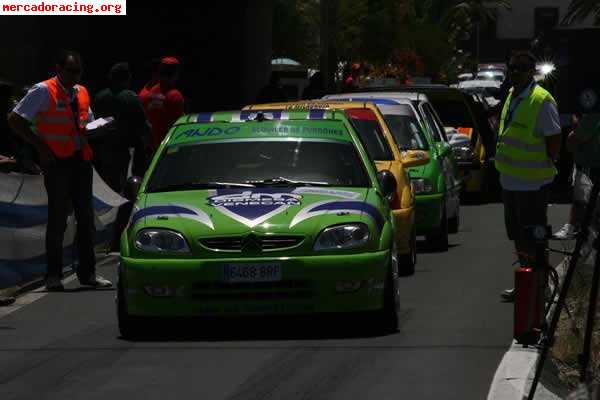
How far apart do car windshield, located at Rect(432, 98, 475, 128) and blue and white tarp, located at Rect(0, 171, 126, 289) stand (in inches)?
418

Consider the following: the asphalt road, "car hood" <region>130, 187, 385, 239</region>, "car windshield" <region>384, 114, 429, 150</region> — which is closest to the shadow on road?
the asphalt road

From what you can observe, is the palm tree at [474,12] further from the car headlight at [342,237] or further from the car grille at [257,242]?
the car grille at [257,242]

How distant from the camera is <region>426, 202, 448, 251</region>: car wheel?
713 inches

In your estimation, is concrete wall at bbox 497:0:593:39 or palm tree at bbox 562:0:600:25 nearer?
palm tree at bbox 562:0:600:25

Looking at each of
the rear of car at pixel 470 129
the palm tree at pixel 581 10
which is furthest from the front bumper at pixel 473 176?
the palm tree at pixel 581 10

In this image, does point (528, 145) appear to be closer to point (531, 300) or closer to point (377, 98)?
point (531, 300)

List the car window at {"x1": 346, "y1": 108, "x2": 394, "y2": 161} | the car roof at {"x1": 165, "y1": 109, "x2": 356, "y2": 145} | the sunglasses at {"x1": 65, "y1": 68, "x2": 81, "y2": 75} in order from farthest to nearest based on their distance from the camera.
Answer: the car window at {"x1": 346, "y1": 108, "x2": 394, "y2": 161}
the sunglasses at {"x1": 65, "y1": 68, "x2": 81, "y2": 75}
the car roof at {"x1": 165, "y1": 109, "x2": 356, "y2": 145}

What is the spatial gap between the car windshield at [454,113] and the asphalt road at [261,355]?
12353 millimetres

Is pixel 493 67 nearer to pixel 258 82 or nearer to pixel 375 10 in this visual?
pixel 375 10

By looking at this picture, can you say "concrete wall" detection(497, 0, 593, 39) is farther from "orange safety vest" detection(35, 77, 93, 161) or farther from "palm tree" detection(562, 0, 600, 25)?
"orange safety vest" detection(35, 77, 93, 161)

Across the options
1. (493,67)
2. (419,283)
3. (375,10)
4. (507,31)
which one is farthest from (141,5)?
(507,31)

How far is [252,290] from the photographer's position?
38.0 ft

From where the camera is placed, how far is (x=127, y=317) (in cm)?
1187

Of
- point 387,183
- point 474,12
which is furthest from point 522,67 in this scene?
point 474,12
